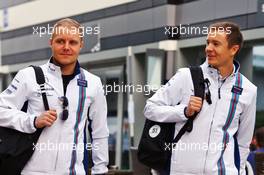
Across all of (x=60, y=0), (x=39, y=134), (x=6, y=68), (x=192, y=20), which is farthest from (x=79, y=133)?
(x=6, y=68)

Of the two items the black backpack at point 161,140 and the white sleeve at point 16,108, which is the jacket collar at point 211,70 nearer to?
the black backpack at point 161,140

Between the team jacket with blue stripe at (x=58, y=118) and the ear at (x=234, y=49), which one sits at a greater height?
the ear at (x=234, y=49)

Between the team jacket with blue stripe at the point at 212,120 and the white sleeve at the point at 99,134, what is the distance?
303 mm

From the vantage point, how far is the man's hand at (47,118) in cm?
387

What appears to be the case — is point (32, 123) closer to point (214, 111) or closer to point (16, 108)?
point (16, 108)

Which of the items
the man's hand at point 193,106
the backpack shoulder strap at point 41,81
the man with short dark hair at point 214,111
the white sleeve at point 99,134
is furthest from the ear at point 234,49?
the backpack shoulder strap at point 41,81

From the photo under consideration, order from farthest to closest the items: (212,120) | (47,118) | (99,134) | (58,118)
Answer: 1. (99,134)
2. (212,120)
3. (58,118)
4. (47,118)

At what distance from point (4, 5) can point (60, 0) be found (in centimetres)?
317

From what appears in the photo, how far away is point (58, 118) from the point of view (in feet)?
13.2

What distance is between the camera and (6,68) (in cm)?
2039

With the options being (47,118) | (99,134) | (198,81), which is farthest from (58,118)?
(198,81)

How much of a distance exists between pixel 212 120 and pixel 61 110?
3.15 feet

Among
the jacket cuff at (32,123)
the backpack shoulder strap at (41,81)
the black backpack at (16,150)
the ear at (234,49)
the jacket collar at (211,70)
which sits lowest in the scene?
the black backpack at (16,150)

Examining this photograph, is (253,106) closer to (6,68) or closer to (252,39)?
(252,39)
